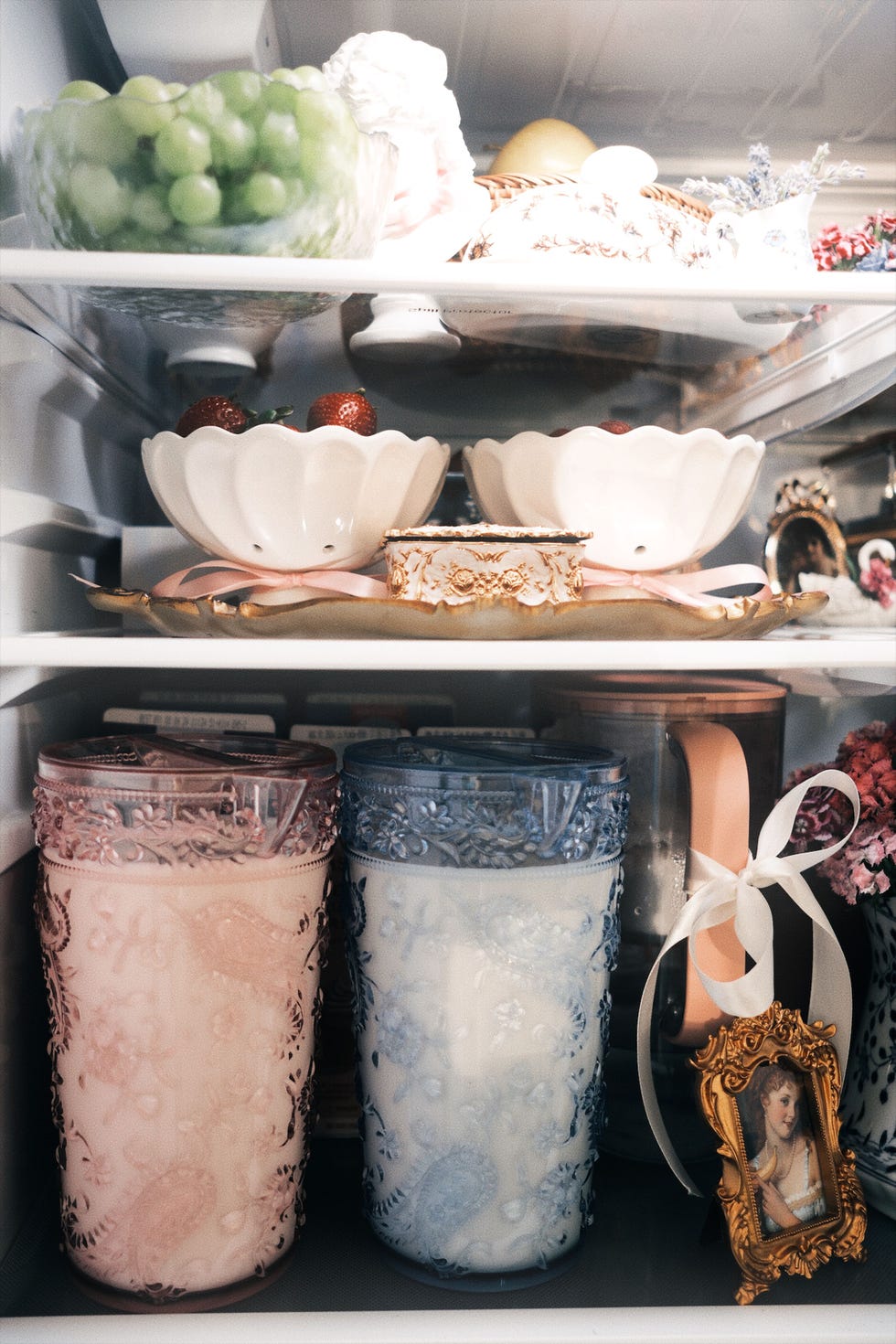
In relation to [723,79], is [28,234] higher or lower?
lower

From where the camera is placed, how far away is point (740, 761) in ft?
2.56

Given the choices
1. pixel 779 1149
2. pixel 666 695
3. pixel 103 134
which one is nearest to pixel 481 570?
pixel 666 695

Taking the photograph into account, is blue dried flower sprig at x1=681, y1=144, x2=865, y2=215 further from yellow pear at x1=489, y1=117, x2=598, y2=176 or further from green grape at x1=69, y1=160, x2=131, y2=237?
green grape at x1=69, y1=160, x2=131, y2=237

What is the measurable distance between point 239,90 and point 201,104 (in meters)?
0.03

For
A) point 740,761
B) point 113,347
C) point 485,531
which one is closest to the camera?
point 485,531

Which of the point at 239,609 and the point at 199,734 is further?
the point at 199,734

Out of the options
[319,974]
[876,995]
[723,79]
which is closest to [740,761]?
[876,995]

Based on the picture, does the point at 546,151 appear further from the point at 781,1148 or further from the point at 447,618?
the point at 781,1148

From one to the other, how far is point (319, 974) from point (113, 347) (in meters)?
0.60

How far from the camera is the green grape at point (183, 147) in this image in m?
0.61

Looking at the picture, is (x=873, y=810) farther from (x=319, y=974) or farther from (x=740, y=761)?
(x=319, y=974)

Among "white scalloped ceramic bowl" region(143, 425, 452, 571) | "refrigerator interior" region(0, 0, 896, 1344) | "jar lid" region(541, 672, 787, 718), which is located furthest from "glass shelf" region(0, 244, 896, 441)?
"jar lid" region(541, 672, 787, 718)

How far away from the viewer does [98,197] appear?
0.63 m

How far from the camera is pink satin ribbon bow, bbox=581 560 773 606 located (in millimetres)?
755
